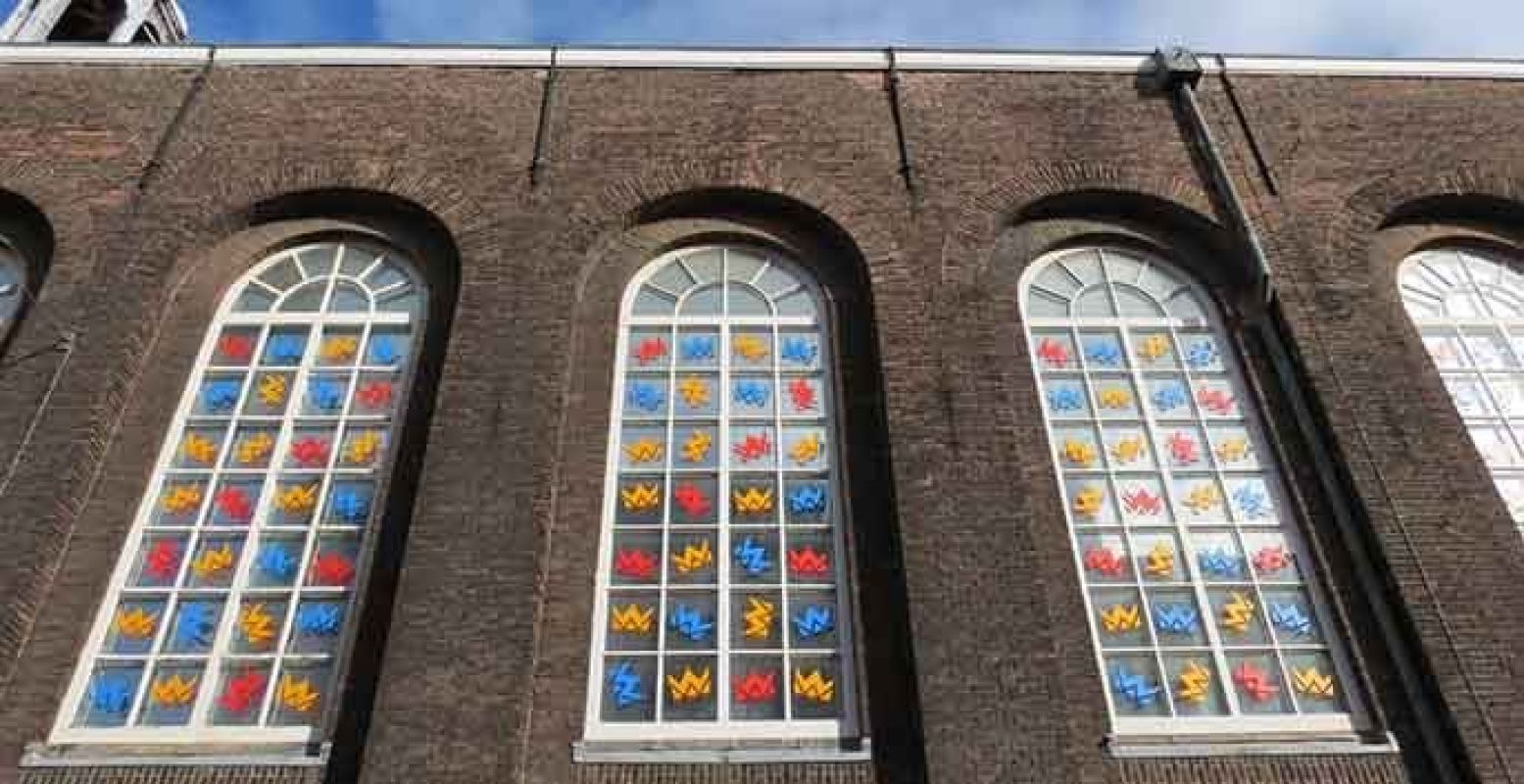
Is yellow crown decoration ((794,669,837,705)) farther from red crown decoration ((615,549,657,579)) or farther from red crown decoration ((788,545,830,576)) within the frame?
red crown decoration ((615,549,657,579))

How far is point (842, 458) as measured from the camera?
27.5ft

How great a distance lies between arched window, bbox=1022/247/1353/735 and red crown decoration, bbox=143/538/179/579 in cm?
683

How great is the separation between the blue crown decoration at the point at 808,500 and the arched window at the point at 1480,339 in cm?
554

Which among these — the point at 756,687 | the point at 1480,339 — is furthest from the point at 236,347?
the point at 1480,339

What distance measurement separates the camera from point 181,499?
821cm

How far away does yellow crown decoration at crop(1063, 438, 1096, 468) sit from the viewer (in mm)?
8508

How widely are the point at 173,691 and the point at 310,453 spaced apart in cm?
204

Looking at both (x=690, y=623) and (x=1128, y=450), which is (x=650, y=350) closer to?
(x=690, y=623)

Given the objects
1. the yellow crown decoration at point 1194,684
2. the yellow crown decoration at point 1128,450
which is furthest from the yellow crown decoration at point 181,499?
the yellow crown decoration at point 1194,684

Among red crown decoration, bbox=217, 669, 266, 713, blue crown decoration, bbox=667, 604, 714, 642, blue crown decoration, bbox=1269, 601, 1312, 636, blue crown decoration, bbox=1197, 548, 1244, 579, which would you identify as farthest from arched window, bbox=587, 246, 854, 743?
blue crown decoration, bbox=1269, 601, 1312, 636

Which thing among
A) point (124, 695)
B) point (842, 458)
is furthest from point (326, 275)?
point (842, 458)

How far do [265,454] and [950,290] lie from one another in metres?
5.88

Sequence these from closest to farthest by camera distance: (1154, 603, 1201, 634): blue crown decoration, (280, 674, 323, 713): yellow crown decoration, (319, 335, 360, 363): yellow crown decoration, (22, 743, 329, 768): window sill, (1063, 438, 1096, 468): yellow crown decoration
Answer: (22, 743, 329, 768): window sill
(280, 674, 323, 713): yellow crown decoration
(1154, 603, 1201, 634): blue crown decoration
(1063, 438, 1096, 468): yellow crown decoration
(319, 335, 360, 363): yellow crown decoration

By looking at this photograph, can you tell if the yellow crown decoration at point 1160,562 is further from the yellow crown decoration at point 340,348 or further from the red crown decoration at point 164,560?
the red crown decoration at point 164,560
